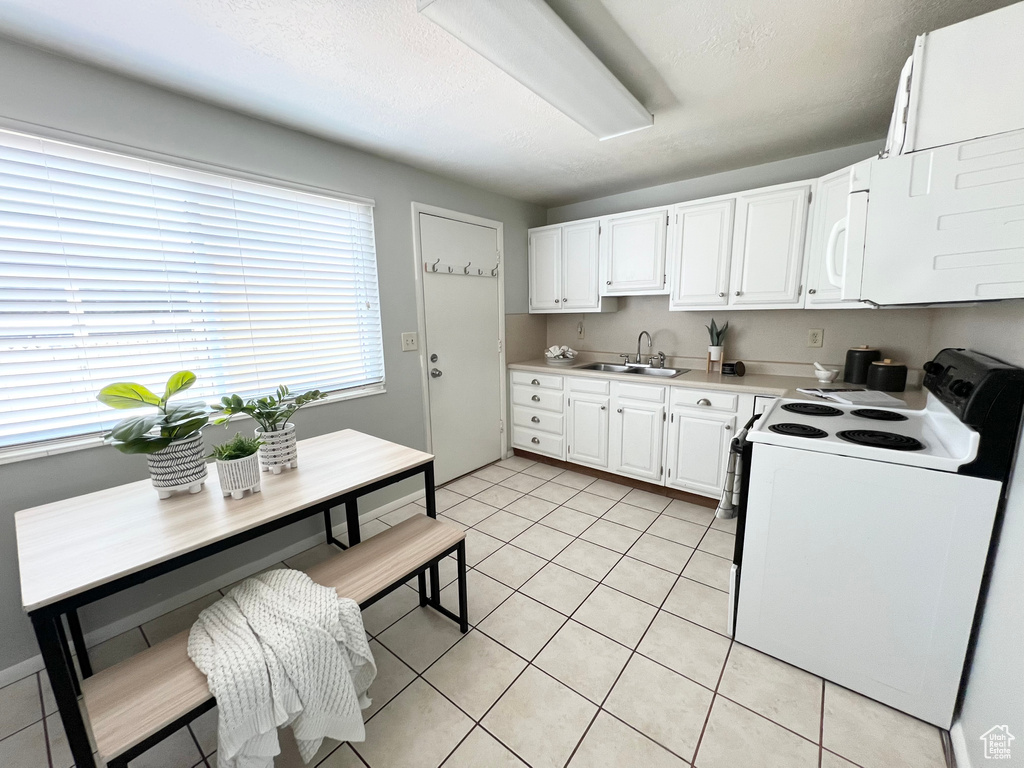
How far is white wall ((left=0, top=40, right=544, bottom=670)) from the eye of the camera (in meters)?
1.47

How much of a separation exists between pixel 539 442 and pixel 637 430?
0.93 metres

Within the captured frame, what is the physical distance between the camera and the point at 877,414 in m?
1.77

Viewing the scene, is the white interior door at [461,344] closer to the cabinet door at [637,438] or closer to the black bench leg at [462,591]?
the cabinet door at [637,438]

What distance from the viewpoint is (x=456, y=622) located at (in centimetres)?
180

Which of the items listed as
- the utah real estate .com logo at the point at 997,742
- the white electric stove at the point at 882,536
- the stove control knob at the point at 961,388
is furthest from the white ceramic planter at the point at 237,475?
the stove control knob at the point at 961,388

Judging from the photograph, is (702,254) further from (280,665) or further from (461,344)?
(280,665)

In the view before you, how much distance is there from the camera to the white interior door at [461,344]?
2938 mm

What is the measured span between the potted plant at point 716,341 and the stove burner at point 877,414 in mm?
1158

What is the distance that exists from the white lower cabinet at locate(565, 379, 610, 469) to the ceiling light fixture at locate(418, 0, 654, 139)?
1811 millimetres

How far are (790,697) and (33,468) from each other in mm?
2908

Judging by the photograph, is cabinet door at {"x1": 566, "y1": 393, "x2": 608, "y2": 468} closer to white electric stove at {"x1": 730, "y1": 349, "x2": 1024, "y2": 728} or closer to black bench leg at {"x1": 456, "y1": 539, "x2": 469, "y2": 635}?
white electric stove at {"x1": 730, "y1": 349, "x2": 1024, "y2": 728}

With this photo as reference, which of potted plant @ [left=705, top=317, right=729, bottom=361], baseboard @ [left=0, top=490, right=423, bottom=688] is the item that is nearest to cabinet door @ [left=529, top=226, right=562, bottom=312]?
potted plant @ [left=705, top=317, right=729, bottom=361]

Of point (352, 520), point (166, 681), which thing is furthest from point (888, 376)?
point (166, 681)

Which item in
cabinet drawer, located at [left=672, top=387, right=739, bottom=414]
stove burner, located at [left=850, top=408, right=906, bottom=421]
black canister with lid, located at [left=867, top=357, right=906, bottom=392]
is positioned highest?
black canister with lid, located at [left=867, top=357, right=906, bottom=392]
